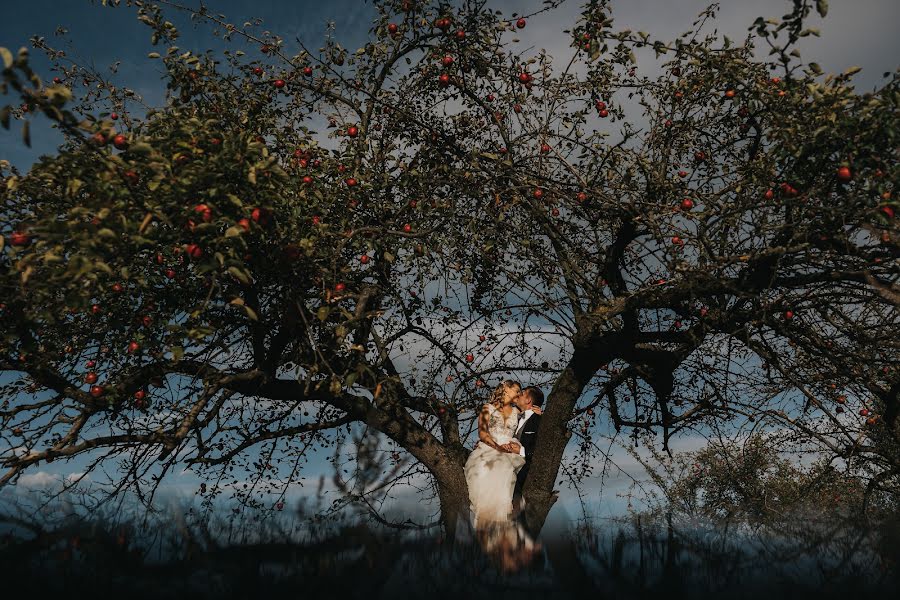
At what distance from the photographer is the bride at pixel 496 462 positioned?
317 inches

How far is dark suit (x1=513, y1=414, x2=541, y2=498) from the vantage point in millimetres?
9062

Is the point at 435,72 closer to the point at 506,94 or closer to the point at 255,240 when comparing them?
the point at 506,94

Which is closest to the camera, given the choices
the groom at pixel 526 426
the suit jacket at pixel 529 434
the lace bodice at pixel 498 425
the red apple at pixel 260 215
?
the red apple at pixel 260 215

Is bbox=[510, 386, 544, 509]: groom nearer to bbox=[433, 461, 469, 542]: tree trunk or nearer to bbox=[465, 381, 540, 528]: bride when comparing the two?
bbox=[465, 381, 540, 528]: bride

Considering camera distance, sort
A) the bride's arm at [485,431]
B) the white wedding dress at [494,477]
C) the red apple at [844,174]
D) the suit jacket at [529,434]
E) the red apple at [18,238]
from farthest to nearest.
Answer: the suit jacket at [529,434], the bride's arm at [485,431], the white wedding dress at [494,477], the red apple at [844,174], the red apple at [18,238]

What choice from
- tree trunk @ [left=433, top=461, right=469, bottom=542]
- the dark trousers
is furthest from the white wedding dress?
the dark trousers

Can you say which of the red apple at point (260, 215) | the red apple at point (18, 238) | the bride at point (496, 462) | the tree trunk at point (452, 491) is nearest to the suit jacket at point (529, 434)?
the bride at point (496, 462)

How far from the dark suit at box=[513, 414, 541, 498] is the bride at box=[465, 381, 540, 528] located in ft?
2.39

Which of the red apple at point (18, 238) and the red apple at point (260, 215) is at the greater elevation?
the red apple at point (260, 215)

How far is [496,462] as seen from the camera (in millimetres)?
8109

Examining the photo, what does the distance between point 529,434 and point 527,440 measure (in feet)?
0.32

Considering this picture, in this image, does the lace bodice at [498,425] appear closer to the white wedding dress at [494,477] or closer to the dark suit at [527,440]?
the white wedding dress at [494,477]

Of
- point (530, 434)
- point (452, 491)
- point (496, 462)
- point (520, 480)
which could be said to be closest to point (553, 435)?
point (530, 434)

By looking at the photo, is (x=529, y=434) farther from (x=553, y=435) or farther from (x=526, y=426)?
(x=553, y=435)
